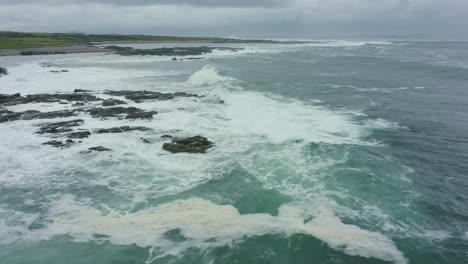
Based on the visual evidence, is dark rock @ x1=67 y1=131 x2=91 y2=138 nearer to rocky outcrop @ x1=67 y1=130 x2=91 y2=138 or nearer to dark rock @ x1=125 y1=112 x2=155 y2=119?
rocky outcrop @ x1=67 y1=130 x2=91 y2=138

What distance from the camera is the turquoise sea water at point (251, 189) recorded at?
14789 mm

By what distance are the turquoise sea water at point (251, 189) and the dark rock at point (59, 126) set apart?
1.02m

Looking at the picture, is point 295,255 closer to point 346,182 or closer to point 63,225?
point 346,182

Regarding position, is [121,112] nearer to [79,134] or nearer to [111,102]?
[111,102]

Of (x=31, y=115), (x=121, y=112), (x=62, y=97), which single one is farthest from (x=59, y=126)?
(x=62, y=97)

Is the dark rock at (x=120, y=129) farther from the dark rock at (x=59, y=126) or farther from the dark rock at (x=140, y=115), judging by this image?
the dark rock at (x=140, y=115)

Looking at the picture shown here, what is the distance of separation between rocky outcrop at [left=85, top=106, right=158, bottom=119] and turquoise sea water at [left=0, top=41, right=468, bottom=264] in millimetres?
1221

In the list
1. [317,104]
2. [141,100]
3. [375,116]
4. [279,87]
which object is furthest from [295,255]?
[279,87]

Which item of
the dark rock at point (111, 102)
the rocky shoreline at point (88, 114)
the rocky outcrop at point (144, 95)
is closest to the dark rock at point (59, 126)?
the rocky shoreline at point (88, 114)

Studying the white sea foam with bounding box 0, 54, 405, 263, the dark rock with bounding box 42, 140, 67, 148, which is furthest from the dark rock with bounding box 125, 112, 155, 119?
the dark rock with bounding box 42, 140, 67, 148

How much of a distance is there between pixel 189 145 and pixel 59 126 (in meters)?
11.6

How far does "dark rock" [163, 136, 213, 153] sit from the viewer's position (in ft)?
82.0

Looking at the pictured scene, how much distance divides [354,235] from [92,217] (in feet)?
35.1

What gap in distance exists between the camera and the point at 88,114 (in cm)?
3450
